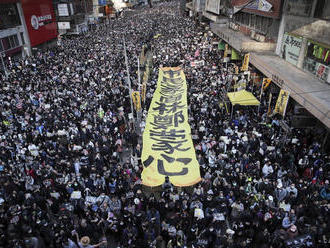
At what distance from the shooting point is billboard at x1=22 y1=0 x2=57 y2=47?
3296 cm

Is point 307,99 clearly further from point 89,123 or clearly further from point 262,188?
point 89,123

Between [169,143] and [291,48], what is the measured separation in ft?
37.8

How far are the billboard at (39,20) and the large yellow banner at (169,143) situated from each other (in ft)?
77.5

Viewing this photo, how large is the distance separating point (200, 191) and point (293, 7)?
587 inches

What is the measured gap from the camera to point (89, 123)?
48.4 feet

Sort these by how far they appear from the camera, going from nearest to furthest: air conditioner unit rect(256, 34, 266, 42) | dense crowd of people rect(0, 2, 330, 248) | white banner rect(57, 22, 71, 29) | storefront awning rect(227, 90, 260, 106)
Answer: dense crowd of people rect(0, 2, 330, 248), storefront awning rect(227, 90, 260, 106), air conditioner unit rect(256, 34, 266, 42), white banner rect(57, 22, 71, 29)

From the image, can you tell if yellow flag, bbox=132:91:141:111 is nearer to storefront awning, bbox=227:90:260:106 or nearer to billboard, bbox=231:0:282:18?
storefront awning, bbox=227:90:260:106

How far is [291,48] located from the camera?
58.6 feet

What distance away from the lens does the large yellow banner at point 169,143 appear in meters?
10.9

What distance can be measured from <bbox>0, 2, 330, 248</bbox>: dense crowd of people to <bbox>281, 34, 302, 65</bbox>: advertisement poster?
4.61 metres

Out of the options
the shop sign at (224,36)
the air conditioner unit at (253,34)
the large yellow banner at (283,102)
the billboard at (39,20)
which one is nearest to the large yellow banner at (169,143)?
the large yellow banner at (283,102)

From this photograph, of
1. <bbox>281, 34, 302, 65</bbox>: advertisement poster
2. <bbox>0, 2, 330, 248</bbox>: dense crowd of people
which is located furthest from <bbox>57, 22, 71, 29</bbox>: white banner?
<bbox>281, 34, 302, 65</bbox>: advertisement poster

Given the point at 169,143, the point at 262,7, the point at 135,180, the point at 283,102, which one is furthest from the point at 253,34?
the point at 135,180

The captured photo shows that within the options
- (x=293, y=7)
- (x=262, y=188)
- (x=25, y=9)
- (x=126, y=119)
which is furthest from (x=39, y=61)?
(x=262, y=188)
